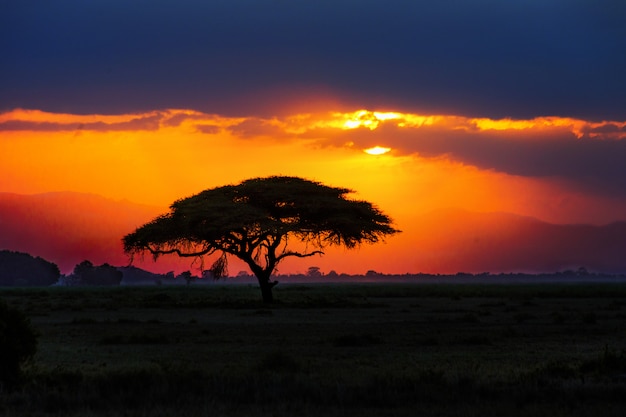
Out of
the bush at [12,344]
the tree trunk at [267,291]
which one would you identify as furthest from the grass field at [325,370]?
the tree trunk at [267,291]

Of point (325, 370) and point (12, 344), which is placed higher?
point (12, 344)

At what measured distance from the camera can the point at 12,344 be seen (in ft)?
66.9

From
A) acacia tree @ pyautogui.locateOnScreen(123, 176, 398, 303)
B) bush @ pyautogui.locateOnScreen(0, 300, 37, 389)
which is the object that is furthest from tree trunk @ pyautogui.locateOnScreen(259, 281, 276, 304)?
bush @ pyautogui.locateOnScreen(0, 300, 37, 389)

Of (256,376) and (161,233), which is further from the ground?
(161,233)

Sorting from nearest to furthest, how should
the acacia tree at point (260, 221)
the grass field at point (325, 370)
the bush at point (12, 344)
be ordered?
the grass field at point (325, 370) < the bush at point (12, 344) < the acacia tree at point (260, 221)

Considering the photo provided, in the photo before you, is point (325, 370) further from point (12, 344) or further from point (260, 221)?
point (260, 221)

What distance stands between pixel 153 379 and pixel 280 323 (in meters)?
24.8

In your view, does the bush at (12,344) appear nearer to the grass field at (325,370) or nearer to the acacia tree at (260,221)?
the grass field at (325,370)

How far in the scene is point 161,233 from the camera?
73.2 meters

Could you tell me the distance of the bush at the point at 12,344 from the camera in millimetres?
20203

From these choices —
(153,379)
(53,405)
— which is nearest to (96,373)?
(153,379)

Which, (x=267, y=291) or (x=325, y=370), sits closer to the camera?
(x=325, y=370)

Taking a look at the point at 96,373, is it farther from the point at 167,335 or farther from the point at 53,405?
the point at 167,335

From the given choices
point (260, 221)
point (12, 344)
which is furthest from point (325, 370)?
point (260, 221)
